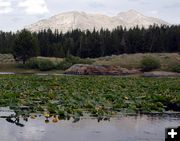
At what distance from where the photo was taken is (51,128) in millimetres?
19422

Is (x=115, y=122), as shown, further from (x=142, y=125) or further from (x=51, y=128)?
(x=51, y=128)

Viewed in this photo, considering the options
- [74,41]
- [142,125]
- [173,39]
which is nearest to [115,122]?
[142,125]

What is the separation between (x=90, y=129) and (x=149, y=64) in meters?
92.3

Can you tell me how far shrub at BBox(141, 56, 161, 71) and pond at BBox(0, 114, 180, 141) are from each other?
8721cm

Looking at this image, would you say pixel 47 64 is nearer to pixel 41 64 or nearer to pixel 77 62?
pixel 41 64

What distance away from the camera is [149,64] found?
11050 centimetres

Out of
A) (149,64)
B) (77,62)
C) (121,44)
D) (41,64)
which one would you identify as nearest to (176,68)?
(149,64)

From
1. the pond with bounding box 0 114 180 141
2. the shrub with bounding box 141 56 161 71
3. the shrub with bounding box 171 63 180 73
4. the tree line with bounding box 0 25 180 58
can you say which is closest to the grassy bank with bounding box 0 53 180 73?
the shrub with bounding box 171 63 180 73

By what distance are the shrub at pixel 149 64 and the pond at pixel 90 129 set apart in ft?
286

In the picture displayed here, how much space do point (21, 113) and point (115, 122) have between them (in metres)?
4.69

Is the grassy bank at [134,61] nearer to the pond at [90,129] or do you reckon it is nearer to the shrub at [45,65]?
the shrub at [45,65]

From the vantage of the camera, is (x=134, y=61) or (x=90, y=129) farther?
(x=134, y=61)

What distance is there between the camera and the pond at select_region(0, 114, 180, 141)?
17.6 metres

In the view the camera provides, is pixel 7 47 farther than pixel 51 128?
Yes
